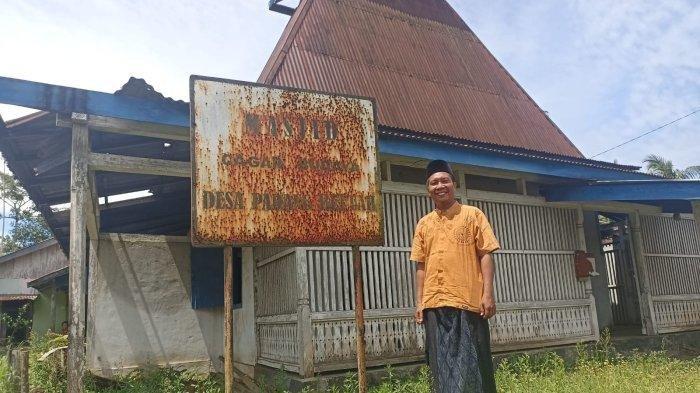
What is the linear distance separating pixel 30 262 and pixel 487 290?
77.9 feet

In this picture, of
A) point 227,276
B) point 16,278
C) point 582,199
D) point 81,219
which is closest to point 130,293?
point 81,219

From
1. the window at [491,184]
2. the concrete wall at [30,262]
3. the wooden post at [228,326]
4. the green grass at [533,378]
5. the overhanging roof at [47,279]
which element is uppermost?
the concrete wall at [30,262]

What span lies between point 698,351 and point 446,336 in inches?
278

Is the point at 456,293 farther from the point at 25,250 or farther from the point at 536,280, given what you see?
the point at 25,250

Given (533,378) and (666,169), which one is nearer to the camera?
(533,378)

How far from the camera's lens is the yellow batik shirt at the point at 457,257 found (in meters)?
3.16

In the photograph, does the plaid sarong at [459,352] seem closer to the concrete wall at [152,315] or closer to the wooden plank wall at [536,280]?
the wooden plank wall at [536,280]

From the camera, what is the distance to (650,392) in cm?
446

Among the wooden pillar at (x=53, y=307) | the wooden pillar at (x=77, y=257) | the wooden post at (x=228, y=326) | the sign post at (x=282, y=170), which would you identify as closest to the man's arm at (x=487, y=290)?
the sign post at (x=282, y=170)

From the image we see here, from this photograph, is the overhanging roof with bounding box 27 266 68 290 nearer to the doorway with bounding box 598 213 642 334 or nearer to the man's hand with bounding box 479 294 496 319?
the doorway with bounding box 598 213 642 334

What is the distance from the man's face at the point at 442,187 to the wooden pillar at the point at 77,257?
9.35 ft

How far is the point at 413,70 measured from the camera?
970cm

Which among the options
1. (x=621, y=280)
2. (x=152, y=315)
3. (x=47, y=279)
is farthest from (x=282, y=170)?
(x=47, y=279)

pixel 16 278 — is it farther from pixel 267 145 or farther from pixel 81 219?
pixel 267 145
